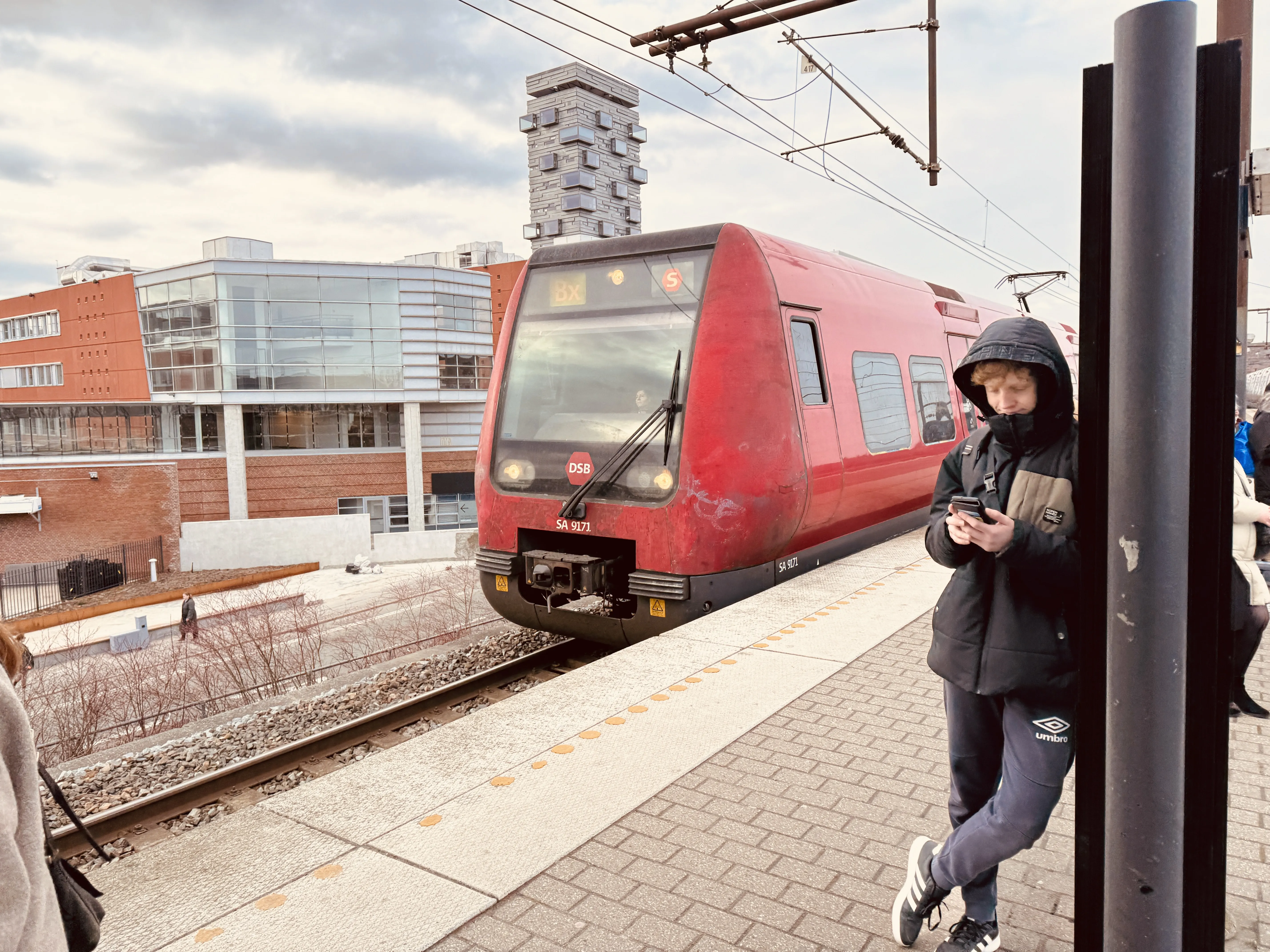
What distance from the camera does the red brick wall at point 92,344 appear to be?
138ft

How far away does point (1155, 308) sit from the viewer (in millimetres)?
1539

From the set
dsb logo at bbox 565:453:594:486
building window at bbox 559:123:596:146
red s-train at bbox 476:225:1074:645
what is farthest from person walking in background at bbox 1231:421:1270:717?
building window at bbox 559:123:596:146

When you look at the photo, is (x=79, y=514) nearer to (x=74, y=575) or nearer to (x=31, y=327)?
(x=74, y=575)

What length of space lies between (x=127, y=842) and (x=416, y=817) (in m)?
1.80

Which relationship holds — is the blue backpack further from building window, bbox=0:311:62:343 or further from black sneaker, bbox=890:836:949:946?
building window, bbox=0:311:62:343

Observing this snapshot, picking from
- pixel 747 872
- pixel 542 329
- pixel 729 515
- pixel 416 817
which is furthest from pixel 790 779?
pixel 542 329

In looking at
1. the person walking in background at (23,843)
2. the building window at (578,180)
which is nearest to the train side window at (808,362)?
the person walking in background at (23,843)

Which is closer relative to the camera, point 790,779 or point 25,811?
point 25,811

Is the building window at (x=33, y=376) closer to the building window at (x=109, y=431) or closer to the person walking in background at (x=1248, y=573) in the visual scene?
the building window at (x=109, y=431)

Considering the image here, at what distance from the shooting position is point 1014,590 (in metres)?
2.28

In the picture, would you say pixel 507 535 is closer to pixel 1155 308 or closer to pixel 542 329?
pixel 542 329

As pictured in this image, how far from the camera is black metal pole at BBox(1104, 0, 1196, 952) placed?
1.51m

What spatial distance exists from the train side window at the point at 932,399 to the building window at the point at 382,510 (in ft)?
106

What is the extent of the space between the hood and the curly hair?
0.06ft
